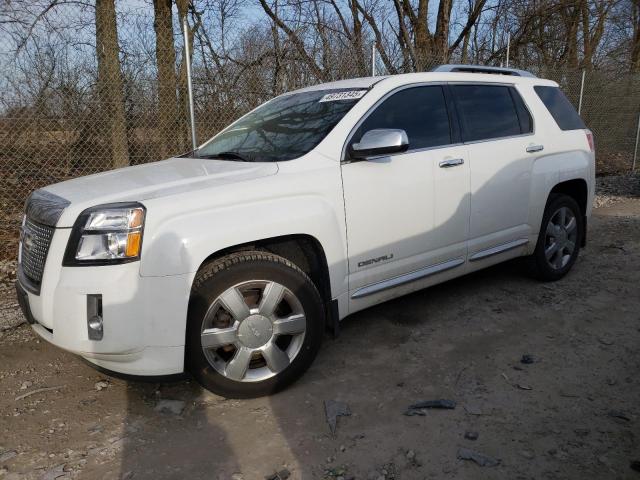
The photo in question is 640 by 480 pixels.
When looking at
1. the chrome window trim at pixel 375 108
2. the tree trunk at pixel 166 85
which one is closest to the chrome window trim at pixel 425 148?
the chrome window trim at pixel 375 108

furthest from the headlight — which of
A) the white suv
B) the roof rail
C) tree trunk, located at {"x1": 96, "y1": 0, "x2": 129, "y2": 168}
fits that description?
tree trunk, located at {"x1": 96, "y1": 0, "x2": 129, "y2": 168}

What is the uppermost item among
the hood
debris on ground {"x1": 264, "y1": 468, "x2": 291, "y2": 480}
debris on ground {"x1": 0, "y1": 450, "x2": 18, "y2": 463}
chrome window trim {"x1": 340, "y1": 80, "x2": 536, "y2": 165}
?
chrome window trim {"x1": 340, "y1": 80, "x2": 536, "y2": 165}

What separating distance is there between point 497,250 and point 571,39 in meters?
15.2

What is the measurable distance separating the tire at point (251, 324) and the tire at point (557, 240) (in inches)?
97.3

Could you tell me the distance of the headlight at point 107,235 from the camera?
2.49 meters

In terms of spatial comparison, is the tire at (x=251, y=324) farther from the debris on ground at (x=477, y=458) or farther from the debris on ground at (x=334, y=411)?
the debris on ground at (x=477, y=458)

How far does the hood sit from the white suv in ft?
0.05

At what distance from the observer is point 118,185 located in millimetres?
2869

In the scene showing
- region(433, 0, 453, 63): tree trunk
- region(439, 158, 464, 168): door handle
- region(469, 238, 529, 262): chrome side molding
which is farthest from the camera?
region(433, 0, 453, 63): tree trunk

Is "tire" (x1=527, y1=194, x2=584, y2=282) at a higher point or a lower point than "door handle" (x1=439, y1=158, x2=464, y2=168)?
lower

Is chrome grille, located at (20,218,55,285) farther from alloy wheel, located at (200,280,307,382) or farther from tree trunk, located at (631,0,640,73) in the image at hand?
tree trunk, located at (631,0,640,73)

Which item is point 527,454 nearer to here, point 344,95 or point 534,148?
point 344,95

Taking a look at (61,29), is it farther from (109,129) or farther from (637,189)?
(637,189)

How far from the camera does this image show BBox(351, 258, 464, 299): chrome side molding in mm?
3330
